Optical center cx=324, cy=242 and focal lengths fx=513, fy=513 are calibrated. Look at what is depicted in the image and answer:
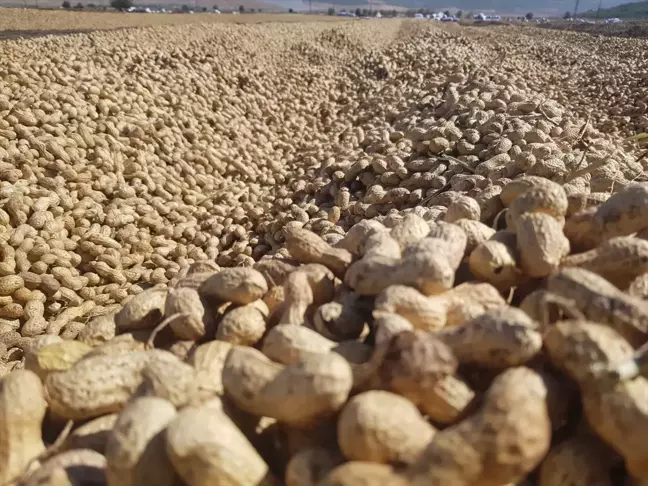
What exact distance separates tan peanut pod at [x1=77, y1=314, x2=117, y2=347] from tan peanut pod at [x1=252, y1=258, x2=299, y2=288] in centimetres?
50

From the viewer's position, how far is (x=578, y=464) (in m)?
1.02

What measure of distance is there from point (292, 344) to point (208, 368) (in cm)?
23

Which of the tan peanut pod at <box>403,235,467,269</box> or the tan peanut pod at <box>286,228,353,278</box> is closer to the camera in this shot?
the tan peanut pod at <box>403,235,467,269</box>

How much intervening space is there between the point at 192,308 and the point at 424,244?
696 mm

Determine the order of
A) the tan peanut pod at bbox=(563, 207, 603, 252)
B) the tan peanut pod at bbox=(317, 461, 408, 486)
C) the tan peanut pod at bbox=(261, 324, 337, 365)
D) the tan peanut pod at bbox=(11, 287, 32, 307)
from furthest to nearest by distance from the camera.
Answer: the tan peanut pod at bbox=(11, 287, 32, 307), the tan peanut pod at bbox=(563, 207, 603, 252), the tan peanut pod at bbox=(261, 324, 337, 365), the tan peanut pod at bbox=(317, 461, 408, 486)

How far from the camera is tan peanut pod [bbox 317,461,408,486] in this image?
2.93 ft

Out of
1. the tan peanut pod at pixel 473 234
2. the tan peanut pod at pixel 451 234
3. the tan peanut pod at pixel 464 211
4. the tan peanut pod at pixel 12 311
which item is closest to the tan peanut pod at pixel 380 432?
the tan peanut pod at pixel 451 234

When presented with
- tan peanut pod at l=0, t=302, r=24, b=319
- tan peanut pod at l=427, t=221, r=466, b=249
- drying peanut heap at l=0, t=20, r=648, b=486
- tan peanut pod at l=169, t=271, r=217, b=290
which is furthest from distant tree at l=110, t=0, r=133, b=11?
tan peanut pod at l=427, t=221, r=466, b=249

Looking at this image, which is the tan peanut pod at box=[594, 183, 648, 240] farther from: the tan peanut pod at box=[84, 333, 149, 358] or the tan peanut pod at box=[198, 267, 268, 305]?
the tan peanut pod at box=[84, 333, 149, 358]

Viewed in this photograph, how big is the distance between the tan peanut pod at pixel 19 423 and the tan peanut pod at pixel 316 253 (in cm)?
85

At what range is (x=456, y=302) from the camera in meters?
1.36

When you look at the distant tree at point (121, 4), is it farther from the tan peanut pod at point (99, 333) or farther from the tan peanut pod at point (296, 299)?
the tan peanut pod at point (296, 299)

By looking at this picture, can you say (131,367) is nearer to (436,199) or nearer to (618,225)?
(618,225)

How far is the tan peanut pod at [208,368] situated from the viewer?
3.83 feet
